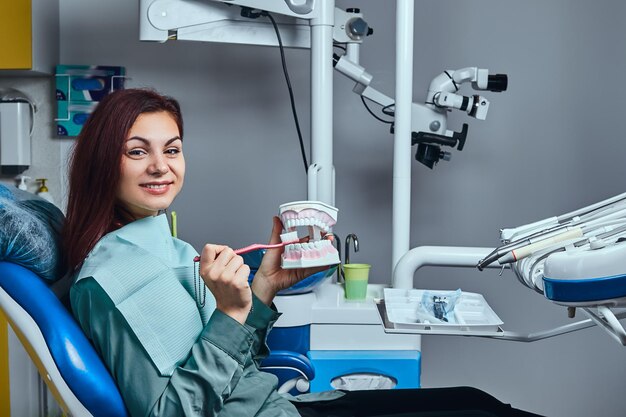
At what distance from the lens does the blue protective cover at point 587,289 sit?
0.83m

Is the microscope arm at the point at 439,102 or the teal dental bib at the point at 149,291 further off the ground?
the microscope arm at the point at 439,102

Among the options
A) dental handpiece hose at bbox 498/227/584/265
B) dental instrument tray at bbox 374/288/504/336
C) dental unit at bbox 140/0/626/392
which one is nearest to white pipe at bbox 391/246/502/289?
dental unit at bbox 140/0/626/392

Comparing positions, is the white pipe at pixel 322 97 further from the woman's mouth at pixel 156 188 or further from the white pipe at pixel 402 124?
the woman's mouth at pixel 156 188

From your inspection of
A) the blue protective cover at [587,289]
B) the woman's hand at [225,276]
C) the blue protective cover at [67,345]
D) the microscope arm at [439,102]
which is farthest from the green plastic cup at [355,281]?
the blue protective cover at [587,289]

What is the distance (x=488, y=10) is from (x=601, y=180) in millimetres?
781

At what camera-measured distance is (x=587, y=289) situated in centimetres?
85

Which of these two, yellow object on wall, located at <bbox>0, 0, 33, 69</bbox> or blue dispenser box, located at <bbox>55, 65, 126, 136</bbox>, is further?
blue dispenser box, located at <bbox>55, 65, 126, 136</bbox>

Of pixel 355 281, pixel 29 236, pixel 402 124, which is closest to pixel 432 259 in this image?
pixel 355 281

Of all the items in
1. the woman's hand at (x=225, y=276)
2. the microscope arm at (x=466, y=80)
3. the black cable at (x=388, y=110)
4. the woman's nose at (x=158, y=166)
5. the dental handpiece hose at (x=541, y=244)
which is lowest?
the woman's hand at (x=225, y=276)

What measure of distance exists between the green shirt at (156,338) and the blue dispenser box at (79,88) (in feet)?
5.32

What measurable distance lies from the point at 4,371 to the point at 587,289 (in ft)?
7.16

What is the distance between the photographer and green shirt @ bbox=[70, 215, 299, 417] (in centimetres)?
107

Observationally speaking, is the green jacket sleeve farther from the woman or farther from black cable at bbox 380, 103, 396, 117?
black cable at bbox 380, 103, 396, 117

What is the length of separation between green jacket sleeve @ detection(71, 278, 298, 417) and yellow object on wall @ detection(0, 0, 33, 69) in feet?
5.35
